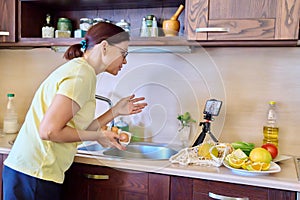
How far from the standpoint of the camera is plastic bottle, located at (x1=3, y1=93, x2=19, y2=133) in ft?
6.92

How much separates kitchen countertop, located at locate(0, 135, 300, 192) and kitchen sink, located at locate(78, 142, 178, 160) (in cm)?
28

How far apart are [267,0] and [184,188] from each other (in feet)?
2.83

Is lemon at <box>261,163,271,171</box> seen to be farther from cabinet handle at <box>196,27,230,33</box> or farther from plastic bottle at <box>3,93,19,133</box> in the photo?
plastic bottle at <box>3,93,19,133</box>

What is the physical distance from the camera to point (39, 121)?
132 cm

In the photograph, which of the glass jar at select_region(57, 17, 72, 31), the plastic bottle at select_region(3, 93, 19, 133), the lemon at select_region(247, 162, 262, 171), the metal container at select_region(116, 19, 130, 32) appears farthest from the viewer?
the plastic bottle at select_region(3, 93, 19, 133)

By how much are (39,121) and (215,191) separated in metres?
0.75

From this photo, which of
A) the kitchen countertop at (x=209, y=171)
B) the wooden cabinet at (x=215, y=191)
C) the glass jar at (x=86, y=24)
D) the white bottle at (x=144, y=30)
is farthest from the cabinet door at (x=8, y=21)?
the wooden cabinet at (x=215, y=191)

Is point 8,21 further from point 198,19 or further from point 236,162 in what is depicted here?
point 236,162

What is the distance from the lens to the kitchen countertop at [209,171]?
1239 mm

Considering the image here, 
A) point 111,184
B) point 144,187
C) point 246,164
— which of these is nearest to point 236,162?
point 246,164

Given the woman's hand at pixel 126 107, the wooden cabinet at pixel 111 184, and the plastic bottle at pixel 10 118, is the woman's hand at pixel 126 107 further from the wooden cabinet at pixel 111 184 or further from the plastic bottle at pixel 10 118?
the plastic bottle at pixel 10 118

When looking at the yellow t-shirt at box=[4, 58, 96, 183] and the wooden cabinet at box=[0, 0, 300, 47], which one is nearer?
the yellow t-shirt at box=[4, 58, 96, 183]

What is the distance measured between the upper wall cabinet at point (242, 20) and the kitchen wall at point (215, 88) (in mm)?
314

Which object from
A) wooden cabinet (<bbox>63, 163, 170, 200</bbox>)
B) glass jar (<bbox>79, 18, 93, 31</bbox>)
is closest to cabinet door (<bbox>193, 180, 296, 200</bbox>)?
wooden cabinet (<bbox>63, 163, 170, 200</bbox>)
